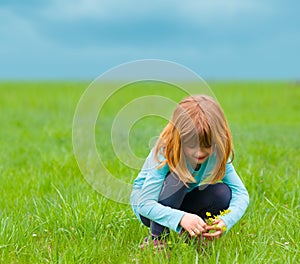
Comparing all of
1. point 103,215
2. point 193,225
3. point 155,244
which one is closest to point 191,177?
point 193,225

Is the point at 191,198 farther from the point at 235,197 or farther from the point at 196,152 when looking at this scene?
the point at 196,152

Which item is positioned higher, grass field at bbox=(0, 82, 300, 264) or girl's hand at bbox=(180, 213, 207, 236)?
girl's hand at bbox=(180, 213, 207, 236)

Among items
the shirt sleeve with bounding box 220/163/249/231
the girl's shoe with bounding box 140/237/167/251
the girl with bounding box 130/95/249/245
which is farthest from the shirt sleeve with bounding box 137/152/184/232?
the shirt sleeve with bounding box 220/163/249/231

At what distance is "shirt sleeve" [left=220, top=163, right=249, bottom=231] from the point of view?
268 centimetres

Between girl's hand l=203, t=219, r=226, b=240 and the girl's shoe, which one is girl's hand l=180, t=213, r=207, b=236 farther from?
the girl's shoe

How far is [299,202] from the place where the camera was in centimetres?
357

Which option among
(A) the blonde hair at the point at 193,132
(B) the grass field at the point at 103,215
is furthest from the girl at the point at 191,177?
(B) the grass field at the point at 103,215

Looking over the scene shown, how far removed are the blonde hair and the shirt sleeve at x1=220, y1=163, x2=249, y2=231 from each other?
202mm

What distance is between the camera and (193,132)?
2482mm

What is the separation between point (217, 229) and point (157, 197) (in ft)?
1.10

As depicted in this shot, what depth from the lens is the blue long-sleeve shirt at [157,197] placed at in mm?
2578

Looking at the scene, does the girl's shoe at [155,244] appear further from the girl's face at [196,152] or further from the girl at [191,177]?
the girl's face at [196,152]

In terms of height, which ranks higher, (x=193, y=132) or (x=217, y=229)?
(x=193, y=132)

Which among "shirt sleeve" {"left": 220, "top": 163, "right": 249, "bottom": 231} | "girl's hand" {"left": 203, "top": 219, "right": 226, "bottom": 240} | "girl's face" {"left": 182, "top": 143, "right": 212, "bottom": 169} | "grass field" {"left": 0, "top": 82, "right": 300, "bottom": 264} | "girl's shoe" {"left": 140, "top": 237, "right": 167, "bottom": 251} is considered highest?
"girl's face" {"left": 182, "top": 143, "right": 212, "bottom": 169}
